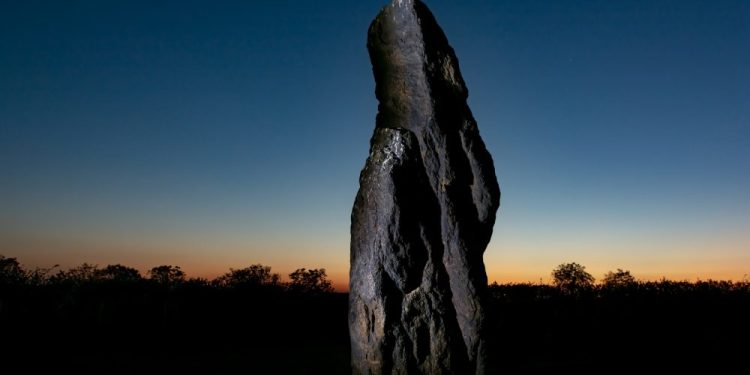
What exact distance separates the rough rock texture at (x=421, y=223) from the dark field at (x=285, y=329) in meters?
0.66

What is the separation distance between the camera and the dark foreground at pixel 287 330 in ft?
30.9

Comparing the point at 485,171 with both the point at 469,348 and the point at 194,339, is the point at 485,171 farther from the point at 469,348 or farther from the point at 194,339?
the point at 194,339

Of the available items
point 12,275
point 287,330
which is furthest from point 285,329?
point 12,275

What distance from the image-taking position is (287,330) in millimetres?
13594

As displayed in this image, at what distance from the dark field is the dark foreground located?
26 mm

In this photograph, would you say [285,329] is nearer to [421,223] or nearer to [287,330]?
[287,330]

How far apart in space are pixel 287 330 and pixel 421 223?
9.05 m

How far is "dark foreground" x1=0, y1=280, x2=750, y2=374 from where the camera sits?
941 centimetres

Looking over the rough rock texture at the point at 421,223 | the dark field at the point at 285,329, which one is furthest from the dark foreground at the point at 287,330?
the rough rock texture at the point at 421,223

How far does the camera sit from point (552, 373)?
919 centimetres

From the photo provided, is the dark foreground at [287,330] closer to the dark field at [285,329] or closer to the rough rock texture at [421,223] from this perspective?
the dark field at [285,329]

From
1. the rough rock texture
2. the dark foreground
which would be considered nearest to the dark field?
the dark foreground

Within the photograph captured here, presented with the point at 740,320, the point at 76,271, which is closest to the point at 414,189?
the point at 76,271

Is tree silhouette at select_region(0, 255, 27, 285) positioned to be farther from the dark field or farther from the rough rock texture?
the rough rock texture
